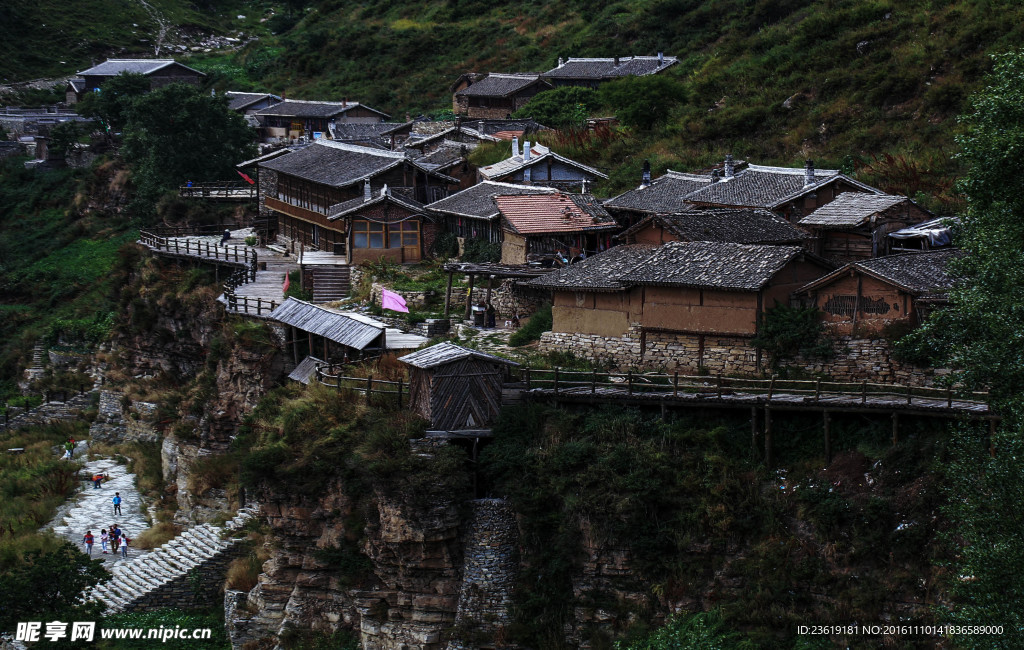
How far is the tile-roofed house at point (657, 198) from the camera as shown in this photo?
40219 mm

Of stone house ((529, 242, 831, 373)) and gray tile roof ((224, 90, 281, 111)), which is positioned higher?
gray tile roof ((224, 90, 281, 111))

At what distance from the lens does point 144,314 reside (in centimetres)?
5072

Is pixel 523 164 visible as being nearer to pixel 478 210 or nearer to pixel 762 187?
pixel 478 210

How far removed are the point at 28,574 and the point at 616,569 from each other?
48.6 feet

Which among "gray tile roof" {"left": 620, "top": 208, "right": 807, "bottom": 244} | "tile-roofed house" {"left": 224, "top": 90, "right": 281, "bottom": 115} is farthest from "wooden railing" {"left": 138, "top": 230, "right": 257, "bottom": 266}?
"tile-roofed house" {"left": 224, "top": 90, "right": 281, "bottom": 115}

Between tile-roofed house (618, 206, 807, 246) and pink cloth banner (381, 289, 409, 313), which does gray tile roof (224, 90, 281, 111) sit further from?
tile-roofed house (618, 206, 807, 246)

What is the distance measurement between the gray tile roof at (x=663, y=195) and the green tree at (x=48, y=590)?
21.0m

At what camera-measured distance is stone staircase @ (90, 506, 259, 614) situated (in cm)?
3325

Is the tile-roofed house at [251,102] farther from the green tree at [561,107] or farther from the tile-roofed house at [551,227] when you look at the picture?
the tile-roofed house at [551,227]

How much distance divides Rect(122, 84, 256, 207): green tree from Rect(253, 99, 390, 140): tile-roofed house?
9540 millimetres

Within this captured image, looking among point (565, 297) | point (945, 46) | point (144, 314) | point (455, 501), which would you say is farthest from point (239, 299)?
point (945, 46)

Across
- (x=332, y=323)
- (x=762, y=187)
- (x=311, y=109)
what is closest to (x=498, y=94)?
(x=311, y=109)

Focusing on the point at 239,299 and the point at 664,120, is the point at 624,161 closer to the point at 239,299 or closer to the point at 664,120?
the point at 664,120

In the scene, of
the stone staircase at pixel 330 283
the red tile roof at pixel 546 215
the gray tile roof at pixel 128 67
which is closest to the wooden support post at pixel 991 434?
the red tile roof at pixel 546 215
